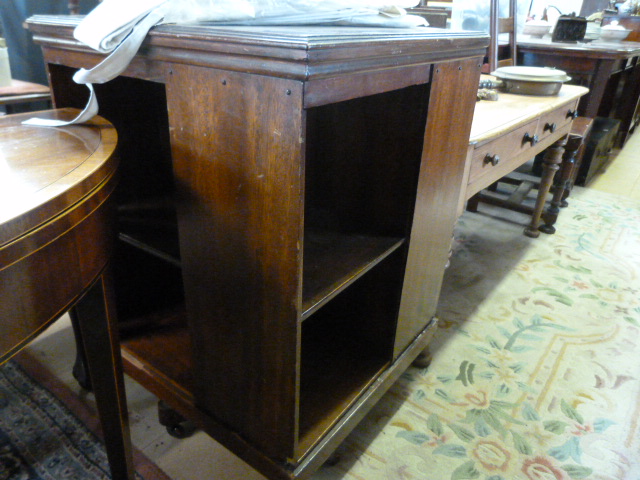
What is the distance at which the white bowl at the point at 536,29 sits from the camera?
10.9ft

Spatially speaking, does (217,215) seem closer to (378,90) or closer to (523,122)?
(378,90)

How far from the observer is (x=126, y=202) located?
3.68 feet

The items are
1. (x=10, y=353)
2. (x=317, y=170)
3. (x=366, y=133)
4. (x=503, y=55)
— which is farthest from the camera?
(x=503, y=55)

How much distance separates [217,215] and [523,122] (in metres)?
1.04

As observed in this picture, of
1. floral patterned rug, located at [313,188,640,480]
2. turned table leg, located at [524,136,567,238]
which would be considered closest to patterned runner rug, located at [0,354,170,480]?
floral patterned rug, located at [313,188,640,480]

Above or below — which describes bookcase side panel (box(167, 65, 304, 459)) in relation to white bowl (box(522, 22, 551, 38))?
below

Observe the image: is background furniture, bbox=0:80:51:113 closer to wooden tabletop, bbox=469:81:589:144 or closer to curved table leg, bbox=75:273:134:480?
curved table leg, bbox=75:273:134:480

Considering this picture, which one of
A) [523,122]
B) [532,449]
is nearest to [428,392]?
[532,449]

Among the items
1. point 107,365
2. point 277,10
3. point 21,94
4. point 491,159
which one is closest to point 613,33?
point 491,159

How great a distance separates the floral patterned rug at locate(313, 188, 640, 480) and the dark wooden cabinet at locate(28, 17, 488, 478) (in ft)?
0.51

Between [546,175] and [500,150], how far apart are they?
36.0 inches

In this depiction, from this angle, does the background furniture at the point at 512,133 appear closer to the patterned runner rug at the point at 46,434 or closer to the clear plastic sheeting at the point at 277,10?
the clear plastic sheeting at the point at 277,10

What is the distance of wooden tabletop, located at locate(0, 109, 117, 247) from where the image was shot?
0.42 m

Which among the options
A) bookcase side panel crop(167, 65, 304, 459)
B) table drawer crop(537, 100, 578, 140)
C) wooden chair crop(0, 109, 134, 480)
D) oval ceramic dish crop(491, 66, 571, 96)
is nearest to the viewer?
wooden chair crop(0, 109, 134, 480)
